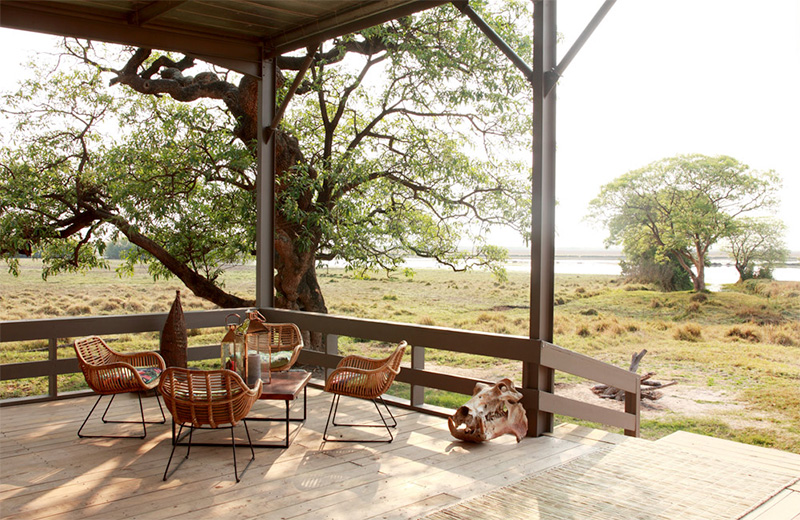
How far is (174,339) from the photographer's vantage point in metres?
5.18

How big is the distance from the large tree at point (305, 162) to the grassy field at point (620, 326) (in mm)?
4491

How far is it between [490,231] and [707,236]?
9.52 meters

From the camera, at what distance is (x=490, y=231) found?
937cm

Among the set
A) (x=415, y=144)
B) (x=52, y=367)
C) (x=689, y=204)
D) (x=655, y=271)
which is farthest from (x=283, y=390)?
(x=655, y=271)

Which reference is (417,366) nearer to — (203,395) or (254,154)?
(203,395)

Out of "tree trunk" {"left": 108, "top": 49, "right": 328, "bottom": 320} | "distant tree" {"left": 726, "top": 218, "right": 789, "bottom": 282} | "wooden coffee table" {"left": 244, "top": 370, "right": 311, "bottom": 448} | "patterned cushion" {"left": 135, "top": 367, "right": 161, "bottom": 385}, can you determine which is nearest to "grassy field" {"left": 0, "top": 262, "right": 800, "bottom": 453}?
"distant tree" {"left": 726, "top": 218, "right": 789, "bottom": 282}

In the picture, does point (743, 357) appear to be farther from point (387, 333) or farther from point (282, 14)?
point (282, 14)

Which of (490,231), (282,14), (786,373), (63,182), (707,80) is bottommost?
(786,373)

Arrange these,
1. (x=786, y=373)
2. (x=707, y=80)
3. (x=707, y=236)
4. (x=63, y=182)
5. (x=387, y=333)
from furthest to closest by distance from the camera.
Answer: (x=707, y=80), (x=707, y=236), (x=786, y=373), (x=63, y=182), (x=387, y=333)

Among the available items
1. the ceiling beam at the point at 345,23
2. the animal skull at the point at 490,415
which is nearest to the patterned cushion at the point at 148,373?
the animal skull at the point at 490,415

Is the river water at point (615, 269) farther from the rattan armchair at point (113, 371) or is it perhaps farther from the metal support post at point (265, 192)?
the rattan armchair at point (113, 371)

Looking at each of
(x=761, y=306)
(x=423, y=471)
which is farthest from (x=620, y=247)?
(x=423, y=471)

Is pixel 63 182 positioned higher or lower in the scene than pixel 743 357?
higher

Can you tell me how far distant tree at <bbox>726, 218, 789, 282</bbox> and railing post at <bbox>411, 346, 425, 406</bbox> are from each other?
13.6 meters
